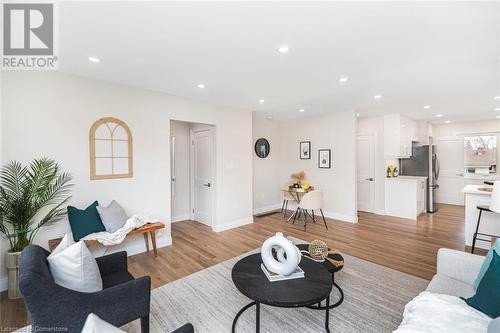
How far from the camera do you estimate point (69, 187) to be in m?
2.94

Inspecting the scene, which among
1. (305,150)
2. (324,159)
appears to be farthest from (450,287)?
(305,150)

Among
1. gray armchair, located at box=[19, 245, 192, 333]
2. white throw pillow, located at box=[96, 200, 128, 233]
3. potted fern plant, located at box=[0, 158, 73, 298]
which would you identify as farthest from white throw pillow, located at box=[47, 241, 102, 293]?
white throw pillow, located at box=[96, 200, 128, 233]

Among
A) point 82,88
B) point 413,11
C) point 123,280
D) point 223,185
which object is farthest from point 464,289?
point 82,88

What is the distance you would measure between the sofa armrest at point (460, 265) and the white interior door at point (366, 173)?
4.28 m

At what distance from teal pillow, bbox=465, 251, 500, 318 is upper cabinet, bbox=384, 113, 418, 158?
181 inches

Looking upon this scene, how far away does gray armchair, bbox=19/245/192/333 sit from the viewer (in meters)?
1.24

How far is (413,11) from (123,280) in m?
3.12

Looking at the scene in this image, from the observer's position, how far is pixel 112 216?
3.05 metres

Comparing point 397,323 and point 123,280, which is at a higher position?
point 123,280

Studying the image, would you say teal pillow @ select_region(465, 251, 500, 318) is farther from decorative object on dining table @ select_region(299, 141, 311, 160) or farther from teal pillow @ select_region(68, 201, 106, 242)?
decorative object on dining table @ select_region(299, 141, 311, 160)

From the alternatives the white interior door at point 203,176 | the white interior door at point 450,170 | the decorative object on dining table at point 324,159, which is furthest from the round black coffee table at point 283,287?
the white interior door at point 450,170

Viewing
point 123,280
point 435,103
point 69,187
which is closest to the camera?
point 123,280

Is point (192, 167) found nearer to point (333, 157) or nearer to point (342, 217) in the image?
point (333, 157)

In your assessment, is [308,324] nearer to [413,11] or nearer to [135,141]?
[413,11]
